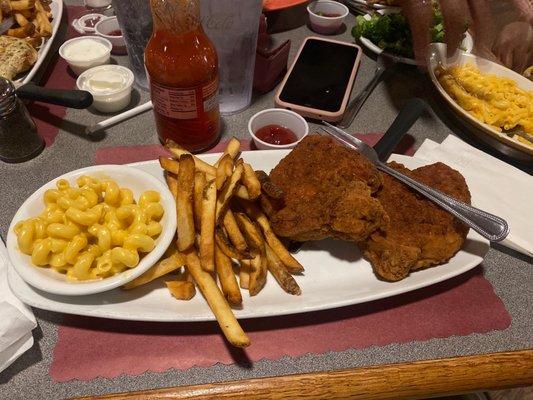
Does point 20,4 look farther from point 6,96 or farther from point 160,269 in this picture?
point 160,269

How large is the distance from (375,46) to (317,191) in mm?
1481

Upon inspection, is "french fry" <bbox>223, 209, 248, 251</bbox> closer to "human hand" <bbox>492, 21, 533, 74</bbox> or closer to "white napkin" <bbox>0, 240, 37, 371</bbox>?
"white napkin" <bbox>0, 240, 37, 371</bbox>

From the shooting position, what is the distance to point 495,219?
1451mm

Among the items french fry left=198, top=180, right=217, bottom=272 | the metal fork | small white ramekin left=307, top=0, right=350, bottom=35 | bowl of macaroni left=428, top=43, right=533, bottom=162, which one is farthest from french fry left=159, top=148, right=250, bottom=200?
small white ramekin left=307, top=0, right=350, bottom=35

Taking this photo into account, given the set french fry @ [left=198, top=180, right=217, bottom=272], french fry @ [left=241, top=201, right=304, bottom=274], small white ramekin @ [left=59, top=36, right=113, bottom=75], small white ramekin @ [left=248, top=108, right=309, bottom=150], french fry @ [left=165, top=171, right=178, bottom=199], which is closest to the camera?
french fry @ [left=198, top=180, right=217, bottom=272]

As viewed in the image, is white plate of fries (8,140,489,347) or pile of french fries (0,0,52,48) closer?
white plate of fries (8,140,489,347)

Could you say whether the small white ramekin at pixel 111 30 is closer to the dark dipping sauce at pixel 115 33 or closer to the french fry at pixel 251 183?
the dark dipping sauce at pixel 115 33

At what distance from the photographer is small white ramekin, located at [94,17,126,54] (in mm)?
2395

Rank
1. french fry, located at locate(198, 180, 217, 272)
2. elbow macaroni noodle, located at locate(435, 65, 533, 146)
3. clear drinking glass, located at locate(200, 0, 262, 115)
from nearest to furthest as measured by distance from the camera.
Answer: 1. french fry, located at locate(198, 180, 217, 272)
2. clear drinking glass, located at locate(200, 0, 262, 115)
3. elbow macaroni noodle, located at locate(435, 65, 533, 146)

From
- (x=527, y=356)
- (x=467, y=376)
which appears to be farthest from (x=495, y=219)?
(x=467, y=376)

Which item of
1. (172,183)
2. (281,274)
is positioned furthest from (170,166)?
(281,274)

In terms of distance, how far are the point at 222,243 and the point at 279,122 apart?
84 cm

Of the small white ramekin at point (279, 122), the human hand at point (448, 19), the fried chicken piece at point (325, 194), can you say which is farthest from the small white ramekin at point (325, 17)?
the fried chicken piece at point (325, 194)

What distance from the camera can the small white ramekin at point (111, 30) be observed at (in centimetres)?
239
